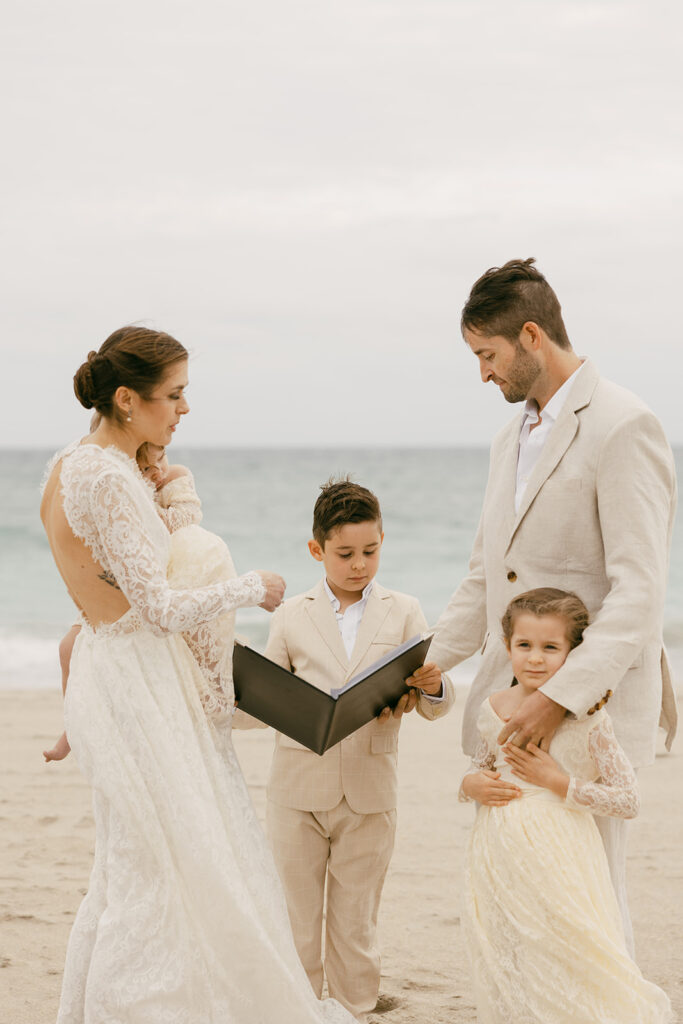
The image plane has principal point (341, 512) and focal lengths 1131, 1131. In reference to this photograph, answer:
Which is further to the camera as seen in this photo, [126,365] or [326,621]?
[326,621]

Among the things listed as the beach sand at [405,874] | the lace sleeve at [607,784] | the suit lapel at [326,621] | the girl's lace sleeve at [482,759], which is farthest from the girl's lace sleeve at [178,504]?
the beach sand at [405,874]

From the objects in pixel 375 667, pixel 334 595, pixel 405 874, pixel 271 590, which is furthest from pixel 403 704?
pixel 405 874

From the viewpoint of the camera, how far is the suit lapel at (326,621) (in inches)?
140

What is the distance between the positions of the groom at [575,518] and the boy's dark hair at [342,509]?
1.45 ft

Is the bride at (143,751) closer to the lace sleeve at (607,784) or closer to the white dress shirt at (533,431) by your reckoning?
the white dress shirt at (533,431)

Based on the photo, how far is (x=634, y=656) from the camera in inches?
109

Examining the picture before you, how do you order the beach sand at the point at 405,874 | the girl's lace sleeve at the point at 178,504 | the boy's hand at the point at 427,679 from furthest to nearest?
the beach sand at the point at 405,874, the boy's hand at the point at 427,679, the girl's lace sleeve at the point at 178,504

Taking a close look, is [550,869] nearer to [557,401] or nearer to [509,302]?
[557,401]

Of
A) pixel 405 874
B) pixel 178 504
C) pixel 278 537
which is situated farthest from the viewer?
pixel 278 537

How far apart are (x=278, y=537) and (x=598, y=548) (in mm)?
21526

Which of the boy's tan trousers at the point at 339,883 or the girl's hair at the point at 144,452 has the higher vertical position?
the girl's hair at the point at 144,452

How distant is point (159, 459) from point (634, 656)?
1418mm

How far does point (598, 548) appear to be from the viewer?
9.68ft

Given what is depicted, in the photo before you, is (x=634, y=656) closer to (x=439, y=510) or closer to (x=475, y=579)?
(x=475, y=579)
